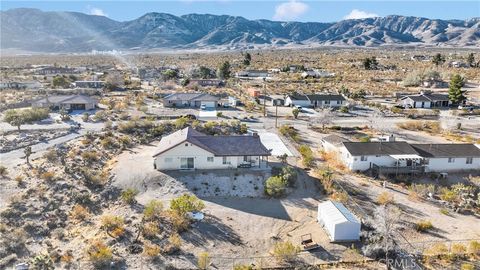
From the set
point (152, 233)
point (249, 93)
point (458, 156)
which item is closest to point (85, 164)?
point (152, 233)

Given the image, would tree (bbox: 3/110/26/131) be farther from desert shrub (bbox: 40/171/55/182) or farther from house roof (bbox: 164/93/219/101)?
house roof (bbox: 164/93/219/101)

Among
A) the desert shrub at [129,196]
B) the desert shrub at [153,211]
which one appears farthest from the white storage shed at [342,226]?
the desert shrub at [129,196]

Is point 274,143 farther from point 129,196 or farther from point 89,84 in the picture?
point 89,84

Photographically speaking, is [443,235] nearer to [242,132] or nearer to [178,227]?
[178,227]

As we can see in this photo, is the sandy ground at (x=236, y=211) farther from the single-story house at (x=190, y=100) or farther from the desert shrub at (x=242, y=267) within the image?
the single-story house at (x=190, y=100)

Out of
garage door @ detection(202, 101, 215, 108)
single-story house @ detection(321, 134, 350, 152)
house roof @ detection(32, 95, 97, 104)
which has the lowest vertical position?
single-story house @ detection(321, 134, 350, 152)

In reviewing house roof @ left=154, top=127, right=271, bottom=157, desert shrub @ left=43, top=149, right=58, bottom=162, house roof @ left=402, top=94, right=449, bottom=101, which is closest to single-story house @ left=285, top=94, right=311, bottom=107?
house roof @ left=402, top=94, right=449, bottom=101
